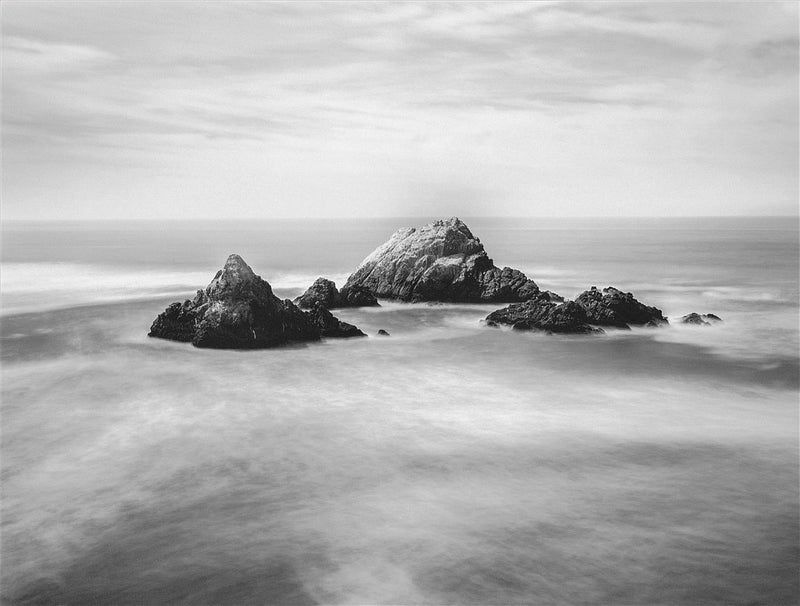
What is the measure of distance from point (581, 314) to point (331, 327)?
908 centimetres

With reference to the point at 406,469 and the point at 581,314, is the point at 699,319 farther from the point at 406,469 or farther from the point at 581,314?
the point at 406,469

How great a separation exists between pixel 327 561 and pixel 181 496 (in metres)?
3.54

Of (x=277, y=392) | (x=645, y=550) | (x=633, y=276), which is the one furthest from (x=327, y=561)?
(x=633, y=276)

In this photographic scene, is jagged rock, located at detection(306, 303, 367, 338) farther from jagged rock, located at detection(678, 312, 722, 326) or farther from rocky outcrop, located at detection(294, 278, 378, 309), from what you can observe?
jagged rock, located at detection(678, 312, 722, 326)

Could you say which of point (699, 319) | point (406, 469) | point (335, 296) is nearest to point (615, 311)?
point (699, 319)

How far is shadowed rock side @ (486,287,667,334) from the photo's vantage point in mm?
26766

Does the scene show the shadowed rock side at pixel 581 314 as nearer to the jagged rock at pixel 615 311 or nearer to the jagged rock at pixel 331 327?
the jagged rock at pixel 615 311

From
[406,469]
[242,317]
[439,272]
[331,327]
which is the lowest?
[406,469]

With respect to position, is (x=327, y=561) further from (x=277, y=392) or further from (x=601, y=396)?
(x=601, y=396)

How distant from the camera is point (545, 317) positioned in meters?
27.2

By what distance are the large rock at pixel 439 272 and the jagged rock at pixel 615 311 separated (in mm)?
5083

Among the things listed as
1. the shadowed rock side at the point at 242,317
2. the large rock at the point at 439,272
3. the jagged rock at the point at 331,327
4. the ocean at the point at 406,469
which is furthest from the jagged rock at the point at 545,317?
the shadowed rock side at the point at 242,317

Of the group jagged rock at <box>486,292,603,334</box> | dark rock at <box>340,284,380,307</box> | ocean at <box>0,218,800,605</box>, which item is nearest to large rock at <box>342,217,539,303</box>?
dark rock at <box>340,284,380,307</box>

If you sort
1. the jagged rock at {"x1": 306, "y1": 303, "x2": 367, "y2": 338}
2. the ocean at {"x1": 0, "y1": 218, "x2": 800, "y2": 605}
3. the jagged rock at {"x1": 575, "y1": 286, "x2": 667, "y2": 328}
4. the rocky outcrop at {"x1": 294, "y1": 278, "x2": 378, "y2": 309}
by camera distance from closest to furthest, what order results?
the ocean at {"x1": 0, "y1": 218, "x2": 800, "y2": 605}
the jagged rock at {"x1": 306, "y1": 303, "x2": 367, "y2": 338}
the jagged rock at {"x1": 575, "y1": 286, "x2": 667, "y2": 328}
the rocky outcrop at {"x1": 294, "y1": 278, "x2": 378, "y2": 309}
